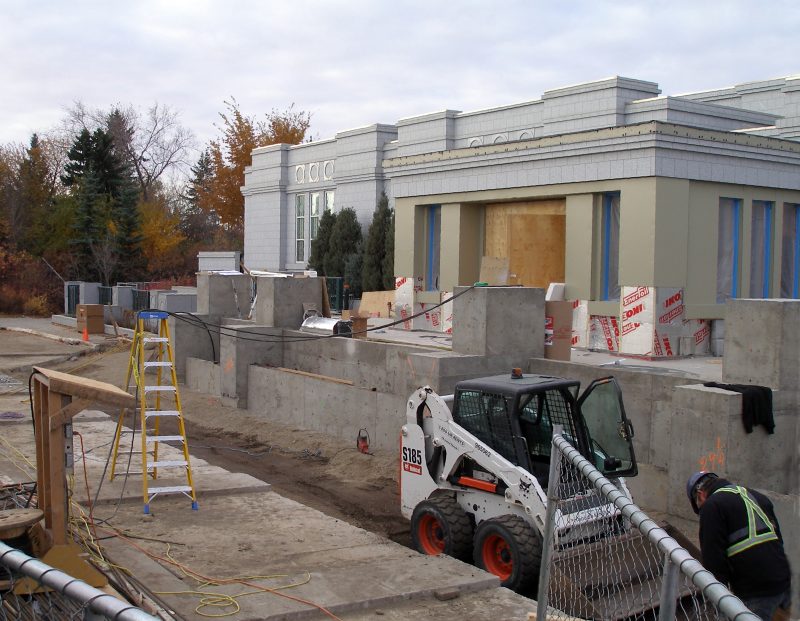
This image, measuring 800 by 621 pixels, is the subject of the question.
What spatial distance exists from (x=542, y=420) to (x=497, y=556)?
5.69 feet

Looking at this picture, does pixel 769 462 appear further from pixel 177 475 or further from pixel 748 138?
pixel 748 138

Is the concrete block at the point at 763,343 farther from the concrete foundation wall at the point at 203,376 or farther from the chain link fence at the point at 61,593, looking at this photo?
the concrete foundation wall at the point at 203,376

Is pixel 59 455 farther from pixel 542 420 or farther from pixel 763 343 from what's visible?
pixel 763 343

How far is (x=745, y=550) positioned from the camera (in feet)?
20.6

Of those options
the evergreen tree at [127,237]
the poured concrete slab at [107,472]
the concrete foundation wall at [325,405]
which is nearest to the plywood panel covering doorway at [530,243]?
the concrete foundation wall at [325,405]

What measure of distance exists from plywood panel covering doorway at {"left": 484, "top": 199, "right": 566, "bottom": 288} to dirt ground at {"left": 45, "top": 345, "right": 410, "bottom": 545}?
7347 mm

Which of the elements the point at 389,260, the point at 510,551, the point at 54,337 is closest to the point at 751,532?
the point at 510,551

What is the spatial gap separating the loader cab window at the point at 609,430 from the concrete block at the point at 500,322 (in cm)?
514

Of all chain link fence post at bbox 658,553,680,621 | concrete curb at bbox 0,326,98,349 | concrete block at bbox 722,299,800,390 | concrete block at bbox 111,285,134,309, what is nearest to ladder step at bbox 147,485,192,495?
concrete block at bbox 722,299,800,390

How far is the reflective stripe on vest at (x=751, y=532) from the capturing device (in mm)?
6301

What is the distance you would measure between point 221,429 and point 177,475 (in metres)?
7.17

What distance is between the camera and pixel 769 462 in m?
12.1

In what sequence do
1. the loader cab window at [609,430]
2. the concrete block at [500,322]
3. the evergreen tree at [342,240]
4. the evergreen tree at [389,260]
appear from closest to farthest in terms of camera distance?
the loader cab window at [609,430]
the concrete block at [500,322]
the evergreen tree at [389,260]
the evergreen tree at [342,240]

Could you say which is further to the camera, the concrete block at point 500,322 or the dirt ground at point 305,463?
the concrete block at point 500,322
